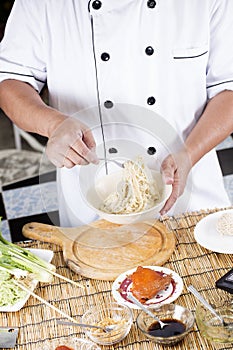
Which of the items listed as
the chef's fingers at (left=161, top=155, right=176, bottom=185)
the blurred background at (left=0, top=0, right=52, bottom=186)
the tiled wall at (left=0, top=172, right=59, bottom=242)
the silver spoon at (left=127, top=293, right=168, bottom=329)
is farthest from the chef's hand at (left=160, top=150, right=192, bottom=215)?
the blurred background at (left=0, top=0, right=52, bottom=186)

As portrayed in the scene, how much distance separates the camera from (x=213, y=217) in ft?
7.11

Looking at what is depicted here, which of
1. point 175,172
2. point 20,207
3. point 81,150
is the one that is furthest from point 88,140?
point 20,207

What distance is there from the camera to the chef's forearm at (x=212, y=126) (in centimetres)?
226

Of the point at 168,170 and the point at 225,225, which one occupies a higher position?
the point at 168,170

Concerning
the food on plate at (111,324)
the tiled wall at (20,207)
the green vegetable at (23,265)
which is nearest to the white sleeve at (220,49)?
the green vegetable at (23,265)

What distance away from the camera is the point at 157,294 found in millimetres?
1815

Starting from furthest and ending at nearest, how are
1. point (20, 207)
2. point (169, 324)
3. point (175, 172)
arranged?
point (20, 207) < point (175, 172) < point (169, 324)

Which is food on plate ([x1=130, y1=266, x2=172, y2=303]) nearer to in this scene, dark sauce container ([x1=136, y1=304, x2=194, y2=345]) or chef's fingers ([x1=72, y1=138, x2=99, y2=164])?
dark sauce container ([x1=136, y1=304, x2=194, y2=345])

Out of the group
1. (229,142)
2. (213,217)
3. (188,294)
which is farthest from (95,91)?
(229,142)

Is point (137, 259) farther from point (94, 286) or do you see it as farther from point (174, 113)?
point (174, 113)

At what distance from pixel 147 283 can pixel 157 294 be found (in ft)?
0.13

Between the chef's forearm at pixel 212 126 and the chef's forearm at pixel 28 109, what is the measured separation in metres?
0.46

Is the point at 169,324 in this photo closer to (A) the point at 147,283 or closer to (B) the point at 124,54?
(A) the point at 147,283

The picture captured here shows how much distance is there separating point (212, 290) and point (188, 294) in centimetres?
7
